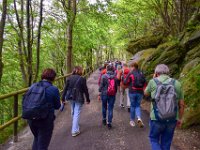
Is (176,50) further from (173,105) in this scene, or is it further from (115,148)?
(173,105)

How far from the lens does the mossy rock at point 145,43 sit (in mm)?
20011

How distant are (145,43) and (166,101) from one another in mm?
16869

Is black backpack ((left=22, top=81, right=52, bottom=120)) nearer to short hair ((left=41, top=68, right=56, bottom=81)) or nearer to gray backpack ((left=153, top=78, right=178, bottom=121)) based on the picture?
short hair ((left=41, top=68, right=56, bottom=81))

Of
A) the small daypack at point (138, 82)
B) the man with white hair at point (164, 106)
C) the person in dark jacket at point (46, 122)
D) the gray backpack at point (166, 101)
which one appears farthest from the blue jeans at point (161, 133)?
the small daypack at point (138, 82)

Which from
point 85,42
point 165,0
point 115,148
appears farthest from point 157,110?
point 85,42

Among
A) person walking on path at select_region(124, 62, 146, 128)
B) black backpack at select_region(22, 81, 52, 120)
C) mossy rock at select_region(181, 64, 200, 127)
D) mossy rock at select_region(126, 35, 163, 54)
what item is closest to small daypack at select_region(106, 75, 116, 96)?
person walking on path at select_region(124, 62, 146, 128)

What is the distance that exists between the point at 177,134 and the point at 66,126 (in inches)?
134

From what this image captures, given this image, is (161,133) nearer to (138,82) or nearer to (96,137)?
(96,137)

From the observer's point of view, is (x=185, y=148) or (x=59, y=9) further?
(x=59, y=9)

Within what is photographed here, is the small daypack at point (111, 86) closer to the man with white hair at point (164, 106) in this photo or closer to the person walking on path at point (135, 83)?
the person walking on path at point (135, 83)

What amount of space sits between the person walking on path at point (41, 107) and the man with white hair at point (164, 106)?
1783 millimetres

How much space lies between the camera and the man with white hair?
177 inches

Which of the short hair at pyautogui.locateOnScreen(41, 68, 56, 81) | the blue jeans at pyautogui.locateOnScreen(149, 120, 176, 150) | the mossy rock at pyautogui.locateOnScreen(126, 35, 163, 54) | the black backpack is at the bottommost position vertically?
the blue jeans at pyautogui.locateOnScreen(149, 120, 176, 150)

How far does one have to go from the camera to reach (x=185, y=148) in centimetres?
637
